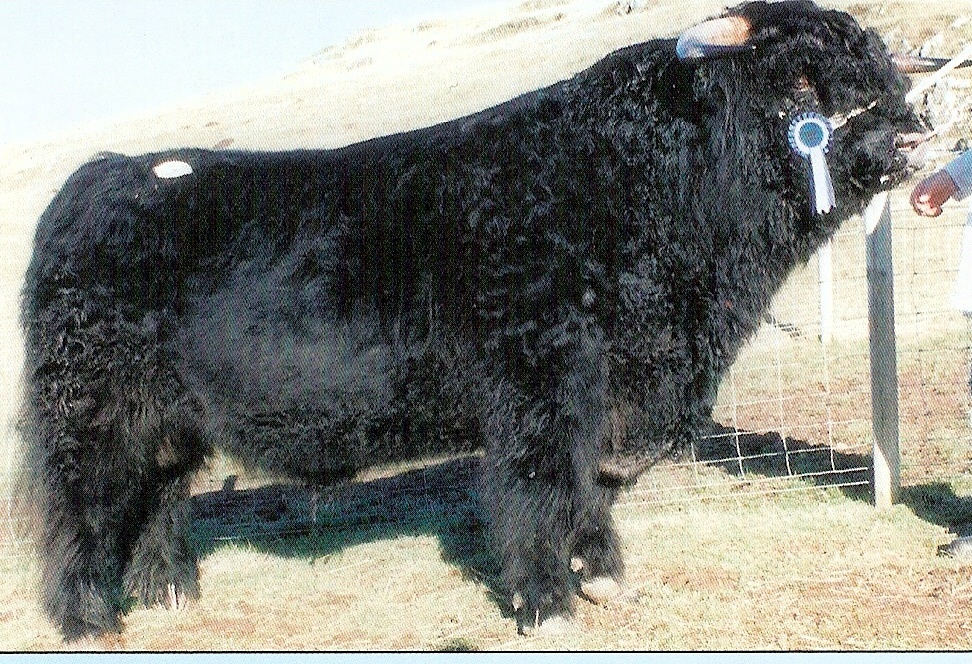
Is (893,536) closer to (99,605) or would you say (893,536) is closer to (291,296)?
(291,296)

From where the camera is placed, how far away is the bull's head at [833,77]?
2938 mm

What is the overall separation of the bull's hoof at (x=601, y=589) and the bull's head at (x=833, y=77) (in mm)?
1572

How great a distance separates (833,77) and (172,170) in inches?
90.1

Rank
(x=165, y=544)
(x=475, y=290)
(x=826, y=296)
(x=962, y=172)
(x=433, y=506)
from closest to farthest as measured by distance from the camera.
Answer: (x=475, y=290) → (x=962, y=172) → (x=165, y=544) → (x=433, y=506) → (x=826, y=296)

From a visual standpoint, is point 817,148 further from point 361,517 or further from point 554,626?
point 361,517

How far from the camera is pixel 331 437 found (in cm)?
332

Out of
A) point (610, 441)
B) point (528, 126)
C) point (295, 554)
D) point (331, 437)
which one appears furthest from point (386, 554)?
point (528, 126)

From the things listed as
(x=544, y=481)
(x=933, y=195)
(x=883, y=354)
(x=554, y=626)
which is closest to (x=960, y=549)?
(x=883, y=354)

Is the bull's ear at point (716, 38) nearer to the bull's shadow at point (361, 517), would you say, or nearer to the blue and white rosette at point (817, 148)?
the blue and white rosette at point (817, 148)

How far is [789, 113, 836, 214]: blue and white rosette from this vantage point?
293 centimetres

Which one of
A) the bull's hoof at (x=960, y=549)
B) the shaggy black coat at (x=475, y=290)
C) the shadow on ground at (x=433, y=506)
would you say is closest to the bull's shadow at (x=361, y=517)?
the shadow on ground at (x=433, y=506)

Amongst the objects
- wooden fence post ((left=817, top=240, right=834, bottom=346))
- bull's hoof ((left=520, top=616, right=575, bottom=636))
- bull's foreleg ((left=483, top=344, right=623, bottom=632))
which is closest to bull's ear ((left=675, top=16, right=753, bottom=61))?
bull's foreleg ((left=483, top=344, right=623, bottom=632))

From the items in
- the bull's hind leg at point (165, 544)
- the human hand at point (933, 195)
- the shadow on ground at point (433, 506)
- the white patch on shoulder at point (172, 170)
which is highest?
the white patch on shoulder at point (172, 170)

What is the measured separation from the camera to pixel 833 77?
294 cm
